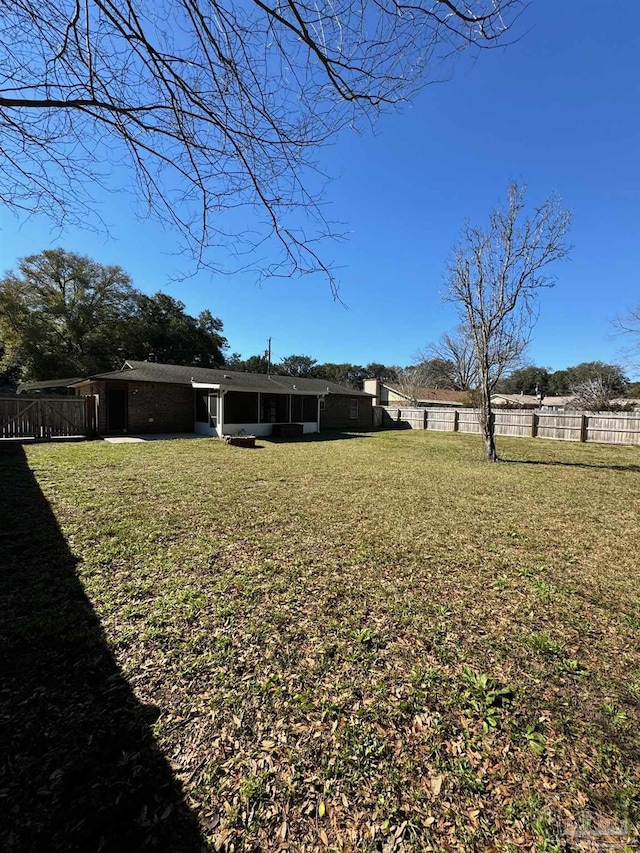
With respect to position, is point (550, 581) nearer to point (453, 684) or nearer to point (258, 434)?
point (453, 684)

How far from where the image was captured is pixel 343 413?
22391mm

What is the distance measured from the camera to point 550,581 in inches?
139

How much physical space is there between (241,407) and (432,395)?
29.6 meters

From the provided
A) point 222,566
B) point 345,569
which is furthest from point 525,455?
point 222,566

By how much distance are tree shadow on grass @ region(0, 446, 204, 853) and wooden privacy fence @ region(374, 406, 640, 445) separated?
61.8 ft

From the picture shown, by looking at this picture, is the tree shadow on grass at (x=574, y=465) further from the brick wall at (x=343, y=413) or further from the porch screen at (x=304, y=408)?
the brick wall at (x=343, y=413)

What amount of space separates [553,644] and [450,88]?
4.15m

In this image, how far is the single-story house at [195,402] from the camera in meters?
14.6


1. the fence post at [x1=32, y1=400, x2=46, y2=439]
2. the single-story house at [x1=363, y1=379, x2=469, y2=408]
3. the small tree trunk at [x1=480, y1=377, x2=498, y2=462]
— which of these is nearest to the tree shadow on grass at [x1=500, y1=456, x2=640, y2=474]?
the small tree trunk at [x1=480, y1=377, x2=498, y2=462]

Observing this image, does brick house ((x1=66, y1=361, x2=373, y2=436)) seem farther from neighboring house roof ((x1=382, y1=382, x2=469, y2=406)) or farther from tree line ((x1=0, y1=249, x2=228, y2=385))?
neighboring house roof ((x1=382, y1=382, x2=469, y2=406))

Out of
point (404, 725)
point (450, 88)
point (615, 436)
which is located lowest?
point (404, 725)

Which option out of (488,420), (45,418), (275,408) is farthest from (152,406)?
(488,420)

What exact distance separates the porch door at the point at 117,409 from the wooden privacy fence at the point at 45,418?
82 centimetres

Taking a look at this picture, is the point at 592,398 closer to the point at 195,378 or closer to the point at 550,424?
the point at 550,424
